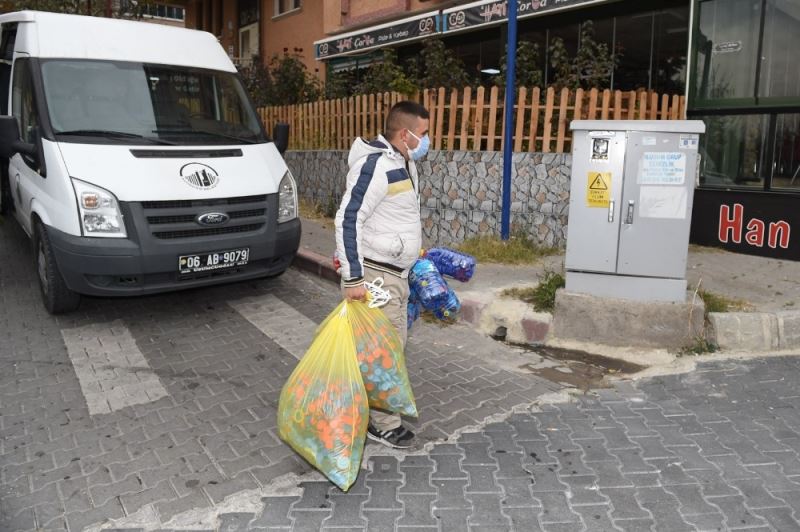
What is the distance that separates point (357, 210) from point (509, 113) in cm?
443

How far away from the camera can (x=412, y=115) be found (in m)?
3.56

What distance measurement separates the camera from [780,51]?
7762 millimetres

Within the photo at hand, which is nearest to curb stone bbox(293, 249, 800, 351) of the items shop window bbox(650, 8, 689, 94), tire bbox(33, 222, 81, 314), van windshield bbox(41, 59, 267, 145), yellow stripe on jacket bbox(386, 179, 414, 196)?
yellow stripe on jacket bbox(386, 179, 414, 196)

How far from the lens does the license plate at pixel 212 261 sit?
535 centimetres

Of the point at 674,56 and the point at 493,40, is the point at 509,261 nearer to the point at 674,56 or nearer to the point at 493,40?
the point at 674,56

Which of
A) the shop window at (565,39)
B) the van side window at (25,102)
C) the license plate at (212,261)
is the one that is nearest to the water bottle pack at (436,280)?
the license plate at (212,261)

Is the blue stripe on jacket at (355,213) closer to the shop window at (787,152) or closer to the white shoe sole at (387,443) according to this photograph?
the white shoe sole at (387,443)

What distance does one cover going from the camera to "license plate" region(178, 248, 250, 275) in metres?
5.35

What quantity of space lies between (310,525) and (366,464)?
602 millimetres

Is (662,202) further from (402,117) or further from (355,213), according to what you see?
(355,213)

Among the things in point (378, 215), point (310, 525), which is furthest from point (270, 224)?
point (310, 525)

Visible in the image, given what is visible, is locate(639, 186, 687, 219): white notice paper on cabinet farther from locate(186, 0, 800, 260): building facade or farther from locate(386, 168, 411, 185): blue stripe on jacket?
locate(186, 0, 800, 260): building facade

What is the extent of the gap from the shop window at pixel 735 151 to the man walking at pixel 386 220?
5.95 metres

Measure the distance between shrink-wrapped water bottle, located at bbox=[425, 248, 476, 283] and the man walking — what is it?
0.35 meters
